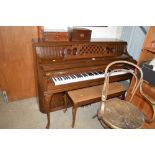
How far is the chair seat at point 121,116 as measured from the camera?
140 centimetres

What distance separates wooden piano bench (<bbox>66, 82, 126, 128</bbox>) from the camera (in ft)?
5.79

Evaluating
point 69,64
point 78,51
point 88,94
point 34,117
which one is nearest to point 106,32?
point 78,51

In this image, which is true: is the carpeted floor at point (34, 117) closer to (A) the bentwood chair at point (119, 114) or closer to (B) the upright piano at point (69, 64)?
(B) the upright piano at point (69, 64)

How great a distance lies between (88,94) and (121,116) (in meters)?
0.52

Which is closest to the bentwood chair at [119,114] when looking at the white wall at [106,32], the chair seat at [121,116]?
the chair seat at [121,116]

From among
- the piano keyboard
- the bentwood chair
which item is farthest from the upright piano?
the bentwood chair

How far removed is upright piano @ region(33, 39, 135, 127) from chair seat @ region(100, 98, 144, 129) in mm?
434

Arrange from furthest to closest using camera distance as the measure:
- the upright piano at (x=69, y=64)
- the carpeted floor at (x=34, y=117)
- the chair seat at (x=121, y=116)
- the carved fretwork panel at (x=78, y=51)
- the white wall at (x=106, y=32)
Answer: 1. the white wall at (x=106, y=32)
2. the carpeted floor at (x=34, y=117)
3. the carved fretwork panel at (x=78, y=51)
4. the upright piano at (x=69, y=64)
5. the chair seat at (x=121, y=116)

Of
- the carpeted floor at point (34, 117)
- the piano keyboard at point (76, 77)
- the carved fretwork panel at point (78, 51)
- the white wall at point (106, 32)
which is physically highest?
the white wall at point (106, 32)

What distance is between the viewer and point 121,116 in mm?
1491

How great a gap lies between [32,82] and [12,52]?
59 centimetres

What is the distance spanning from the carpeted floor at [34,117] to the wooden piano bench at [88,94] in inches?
9.1

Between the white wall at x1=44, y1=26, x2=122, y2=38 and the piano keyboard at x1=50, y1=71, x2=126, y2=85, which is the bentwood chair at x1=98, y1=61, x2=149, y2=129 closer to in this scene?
the piano keyboard at x1=50, y1=71, x2=126, y2=85
